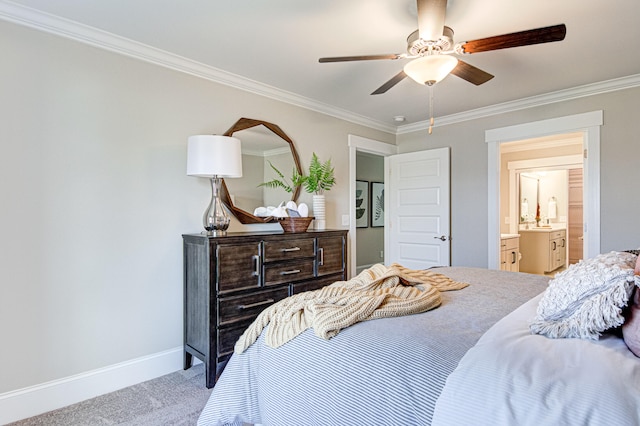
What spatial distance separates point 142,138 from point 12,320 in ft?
4.53

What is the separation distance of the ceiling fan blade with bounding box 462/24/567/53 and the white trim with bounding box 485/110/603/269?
2103mm

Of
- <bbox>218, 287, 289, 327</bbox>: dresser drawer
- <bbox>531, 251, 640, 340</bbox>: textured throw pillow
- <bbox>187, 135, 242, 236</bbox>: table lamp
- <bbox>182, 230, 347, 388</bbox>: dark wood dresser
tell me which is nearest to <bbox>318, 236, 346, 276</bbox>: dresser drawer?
<bbox>182, 230, 347, 388</bbox>: dark wood dresser

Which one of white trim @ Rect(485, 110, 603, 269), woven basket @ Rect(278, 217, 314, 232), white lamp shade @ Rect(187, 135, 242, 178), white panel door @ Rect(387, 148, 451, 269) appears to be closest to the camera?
white lamp shade @ Rect(187, 135, 242, 178)

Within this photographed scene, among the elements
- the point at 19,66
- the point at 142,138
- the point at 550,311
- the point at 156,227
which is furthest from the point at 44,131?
the point at 550,311

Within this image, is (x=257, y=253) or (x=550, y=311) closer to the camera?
(x=550, y=311)

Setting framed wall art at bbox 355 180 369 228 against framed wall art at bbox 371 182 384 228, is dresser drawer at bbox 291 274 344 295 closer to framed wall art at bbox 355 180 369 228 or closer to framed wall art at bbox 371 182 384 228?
framed wall art at bbox 355 180 369 228

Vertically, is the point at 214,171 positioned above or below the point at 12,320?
above

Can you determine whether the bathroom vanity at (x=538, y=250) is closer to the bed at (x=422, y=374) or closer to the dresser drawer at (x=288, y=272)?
the dresser drawer at (x=288, y=272)

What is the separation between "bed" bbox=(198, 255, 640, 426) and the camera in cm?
81

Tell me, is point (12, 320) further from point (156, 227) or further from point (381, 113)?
point (381, 113)

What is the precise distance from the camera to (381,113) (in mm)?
4117

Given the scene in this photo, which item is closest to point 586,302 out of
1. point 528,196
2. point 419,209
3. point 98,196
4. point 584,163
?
point 98,196

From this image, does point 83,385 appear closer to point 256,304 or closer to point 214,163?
point 256,304

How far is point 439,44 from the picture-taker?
1944 millimetres
